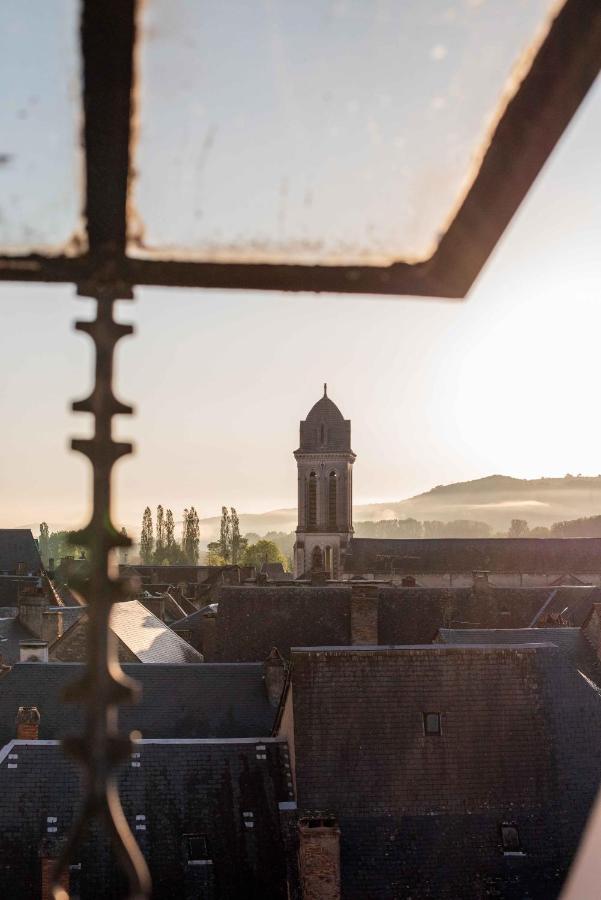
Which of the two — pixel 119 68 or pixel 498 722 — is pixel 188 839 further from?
pixel 119 68

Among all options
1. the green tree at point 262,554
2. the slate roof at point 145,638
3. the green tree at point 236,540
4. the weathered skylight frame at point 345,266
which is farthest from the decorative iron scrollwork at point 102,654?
the green tree at point 236,540

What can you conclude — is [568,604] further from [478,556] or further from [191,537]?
[191,537]

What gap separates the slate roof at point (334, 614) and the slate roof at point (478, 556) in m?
22.2

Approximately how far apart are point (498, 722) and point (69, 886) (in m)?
8.04

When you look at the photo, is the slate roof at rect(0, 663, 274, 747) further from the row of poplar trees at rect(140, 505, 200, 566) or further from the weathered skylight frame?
the row of poplar trees at rect(140, 505, 200, 566)

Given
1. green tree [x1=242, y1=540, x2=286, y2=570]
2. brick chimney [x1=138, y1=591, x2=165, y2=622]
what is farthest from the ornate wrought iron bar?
green tree [x1=242, y1=540, x2=286, y2=570]

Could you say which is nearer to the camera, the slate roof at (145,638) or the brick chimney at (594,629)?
the brick chimney at (594,629)

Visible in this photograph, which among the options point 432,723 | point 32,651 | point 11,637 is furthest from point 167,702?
point 11,637

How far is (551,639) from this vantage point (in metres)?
23.3

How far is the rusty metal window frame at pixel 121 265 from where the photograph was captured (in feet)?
7.11

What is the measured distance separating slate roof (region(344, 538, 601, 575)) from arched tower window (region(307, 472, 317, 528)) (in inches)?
122

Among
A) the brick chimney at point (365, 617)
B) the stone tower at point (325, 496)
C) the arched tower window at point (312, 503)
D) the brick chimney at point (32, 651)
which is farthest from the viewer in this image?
the arched tower window at point (312, 503)

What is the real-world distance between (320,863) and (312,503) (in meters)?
44.9

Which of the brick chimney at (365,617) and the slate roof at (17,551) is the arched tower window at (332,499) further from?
the brick chimney at (365,617)
